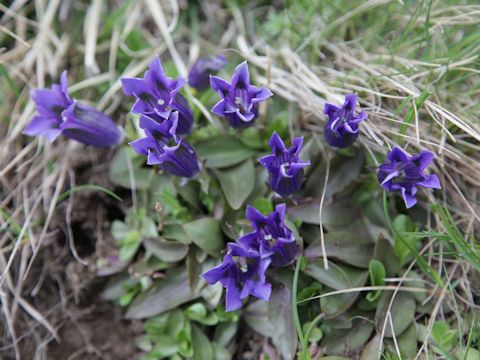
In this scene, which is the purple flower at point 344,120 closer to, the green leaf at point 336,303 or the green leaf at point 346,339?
the green leaf at point 336,303

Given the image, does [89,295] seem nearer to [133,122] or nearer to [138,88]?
[133,122]

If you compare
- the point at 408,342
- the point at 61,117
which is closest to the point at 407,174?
the point at 408,342

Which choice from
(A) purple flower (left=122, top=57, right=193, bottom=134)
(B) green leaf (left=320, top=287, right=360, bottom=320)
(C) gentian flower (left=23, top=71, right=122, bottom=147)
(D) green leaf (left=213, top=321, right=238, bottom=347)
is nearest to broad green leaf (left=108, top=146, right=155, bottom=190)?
(C) gentian flower (left=23, top=71, right=122, bottom=147)

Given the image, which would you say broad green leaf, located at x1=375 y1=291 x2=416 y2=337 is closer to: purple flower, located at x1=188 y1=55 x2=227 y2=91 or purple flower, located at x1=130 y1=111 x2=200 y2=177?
purple flower, located at x1=130 y1=111 x2=200 y2=177

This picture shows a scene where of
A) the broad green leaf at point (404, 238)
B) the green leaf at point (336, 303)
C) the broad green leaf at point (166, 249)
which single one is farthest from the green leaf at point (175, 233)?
the broad green leaf at point (404, 238)

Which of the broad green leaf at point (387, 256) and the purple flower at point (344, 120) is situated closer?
the purple flower at point (344, 120)

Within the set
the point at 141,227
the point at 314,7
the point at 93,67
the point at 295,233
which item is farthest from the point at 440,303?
the point at 93,67
